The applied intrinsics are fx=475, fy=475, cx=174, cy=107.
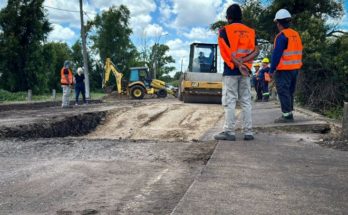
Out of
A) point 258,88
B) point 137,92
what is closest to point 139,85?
point 137,92

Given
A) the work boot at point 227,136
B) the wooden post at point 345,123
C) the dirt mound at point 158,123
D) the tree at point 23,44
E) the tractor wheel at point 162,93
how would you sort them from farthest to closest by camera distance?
the tree at point 23,44, the tractor wheel at point 162,93, the dirt mound at point 158,123, the wooden post at point 345,123, the work boot at point 227,136

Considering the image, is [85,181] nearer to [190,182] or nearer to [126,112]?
[190,182]

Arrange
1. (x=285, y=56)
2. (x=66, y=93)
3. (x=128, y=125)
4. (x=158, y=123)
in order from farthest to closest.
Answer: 1. (x=66, y=93)
2. (x=128, y=125)
3. (x=158, y=123)
4. (x=285, y=56)

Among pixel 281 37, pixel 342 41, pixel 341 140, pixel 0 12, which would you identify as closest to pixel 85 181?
pixel 341 140

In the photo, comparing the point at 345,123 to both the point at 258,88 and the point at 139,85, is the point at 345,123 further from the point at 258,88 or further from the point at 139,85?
the point at 139,85

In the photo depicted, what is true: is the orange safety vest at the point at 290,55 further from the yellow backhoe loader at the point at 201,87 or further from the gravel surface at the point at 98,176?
the yellow backhoe loader at the point at 201,87

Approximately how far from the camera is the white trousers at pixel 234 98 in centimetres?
738

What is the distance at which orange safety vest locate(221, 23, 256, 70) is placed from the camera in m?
7.19

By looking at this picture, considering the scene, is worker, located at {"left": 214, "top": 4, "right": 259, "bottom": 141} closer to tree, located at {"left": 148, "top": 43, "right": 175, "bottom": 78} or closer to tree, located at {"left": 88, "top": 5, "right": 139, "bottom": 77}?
tree, located at {"left": 88, "top": 5, "right": 139, "bottom": 77}

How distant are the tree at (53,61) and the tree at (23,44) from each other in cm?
165

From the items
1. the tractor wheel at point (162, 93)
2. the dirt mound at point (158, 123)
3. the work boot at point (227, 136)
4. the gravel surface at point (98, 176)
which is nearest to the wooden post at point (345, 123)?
the work boot at point (227, 136)

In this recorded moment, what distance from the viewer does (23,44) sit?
40156mm

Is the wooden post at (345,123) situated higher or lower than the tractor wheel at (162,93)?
higher

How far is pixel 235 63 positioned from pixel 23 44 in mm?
35970
